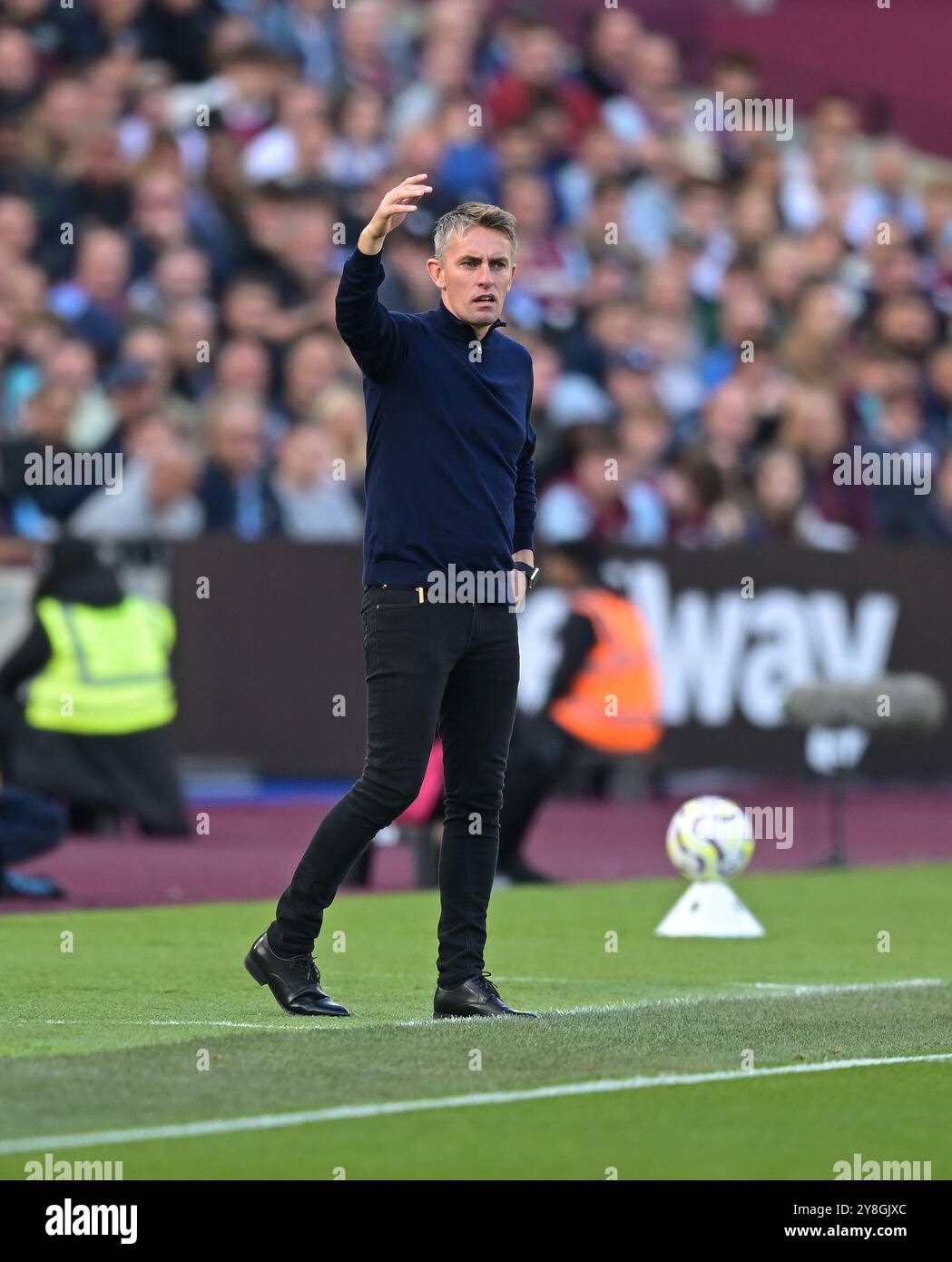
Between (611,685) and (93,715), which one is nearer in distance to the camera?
(611,685)

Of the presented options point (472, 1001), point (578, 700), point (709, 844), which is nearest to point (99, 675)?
point (578, 700)

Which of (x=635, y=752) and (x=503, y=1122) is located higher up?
(x=635, y=752)

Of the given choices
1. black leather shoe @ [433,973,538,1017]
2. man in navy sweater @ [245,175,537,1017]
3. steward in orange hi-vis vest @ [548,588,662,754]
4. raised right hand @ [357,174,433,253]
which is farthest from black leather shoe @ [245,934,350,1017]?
steward in orange hi-vis vest @ [548,588,662,754]

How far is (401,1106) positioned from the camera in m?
6.40

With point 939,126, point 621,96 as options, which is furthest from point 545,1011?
point 939,126

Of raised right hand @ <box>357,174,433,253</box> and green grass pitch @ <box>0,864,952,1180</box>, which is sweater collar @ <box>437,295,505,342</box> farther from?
green grass pitch @ <box>0,864,952,1180</box>

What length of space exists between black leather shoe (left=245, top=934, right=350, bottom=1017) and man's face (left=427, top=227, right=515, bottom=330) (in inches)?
78.7

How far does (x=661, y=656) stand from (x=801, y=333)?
4784 millimetres

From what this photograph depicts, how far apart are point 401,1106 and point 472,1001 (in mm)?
1607

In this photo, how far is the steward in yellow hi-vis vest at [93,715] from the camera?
1569 centimetres

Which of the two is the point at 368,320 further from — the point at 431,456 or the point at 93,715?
the point at 93,715

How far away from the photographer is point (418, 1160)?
5797 millimetres

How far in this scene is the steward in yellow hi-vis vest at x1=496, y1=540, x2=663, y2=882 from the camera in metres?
13.5
